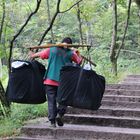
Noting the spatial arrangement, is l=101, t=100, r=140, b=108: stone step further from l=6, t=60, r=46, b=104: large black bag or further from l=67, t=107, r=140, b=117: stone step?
l=6, t=60, r=46, b=104: large black bag

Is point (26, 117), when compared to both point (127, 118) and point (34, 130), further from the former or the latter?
point (127, 118)

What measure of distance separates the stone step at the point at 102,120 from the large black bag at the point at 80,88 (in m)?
1.04

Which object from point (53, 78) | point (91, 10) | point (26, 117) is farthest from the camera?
point (91, 10)

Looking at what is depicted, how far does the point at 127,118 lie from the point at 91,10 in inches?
353

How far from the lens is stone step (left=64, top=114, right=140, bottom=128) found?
6793mm

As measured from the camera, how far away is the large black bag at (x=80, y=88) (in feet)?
19.2

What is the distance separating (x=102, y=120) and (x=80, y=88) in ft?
4.25

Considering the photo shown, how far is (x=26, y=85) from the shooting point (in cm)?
632

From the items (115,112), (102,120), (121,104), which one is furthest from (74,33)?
(102,120)

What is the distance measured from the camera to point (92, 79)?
596 cm

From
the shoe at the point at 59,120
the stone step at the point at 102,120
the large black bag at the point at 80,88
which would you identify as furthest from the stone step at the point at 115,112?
the large black bag at the point at 80,88

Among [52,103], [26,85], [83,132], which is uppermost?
[26,85]

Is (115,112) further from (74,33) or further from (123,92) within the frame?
(74,33)

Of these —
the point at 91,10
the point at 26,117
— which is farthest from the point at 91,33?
the point at 26,117
